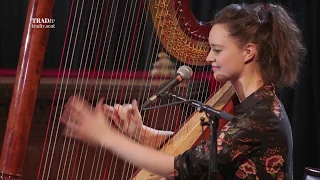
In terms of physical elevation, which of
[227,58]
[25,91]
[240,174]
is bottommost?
[240,174]

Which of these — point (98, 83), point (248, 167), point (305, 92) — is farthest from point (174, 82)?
point (305, 92)

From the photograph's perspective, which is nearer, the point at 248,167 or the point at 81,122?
the point at 81,122

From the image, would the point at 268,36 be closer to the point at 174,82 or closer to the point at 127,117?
the point at 174,82

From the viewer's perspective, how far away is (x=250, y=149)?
1517 mm

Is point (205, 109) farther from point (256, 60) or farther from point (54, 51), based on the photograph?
point (54, 51)

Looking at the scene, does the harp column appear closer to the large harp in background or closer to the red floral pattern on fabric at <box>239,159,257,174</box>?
the large harp in background

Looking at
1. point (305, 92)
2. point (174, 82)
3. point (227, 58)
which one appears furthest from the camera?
point (305, 92)

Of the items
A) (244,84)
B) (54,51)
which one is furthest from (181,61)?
(54,51)

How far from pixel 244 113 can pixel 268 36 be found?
0.27 meters

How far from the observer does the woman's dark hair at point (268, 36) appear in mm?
1661

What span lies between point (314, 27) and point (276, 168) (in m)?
2.40

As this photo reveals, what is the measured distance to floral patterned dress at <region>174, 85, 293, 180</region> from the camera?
149 centimetres

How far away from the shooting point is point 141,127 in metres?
1.95

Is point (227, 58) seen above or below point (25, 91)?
above
